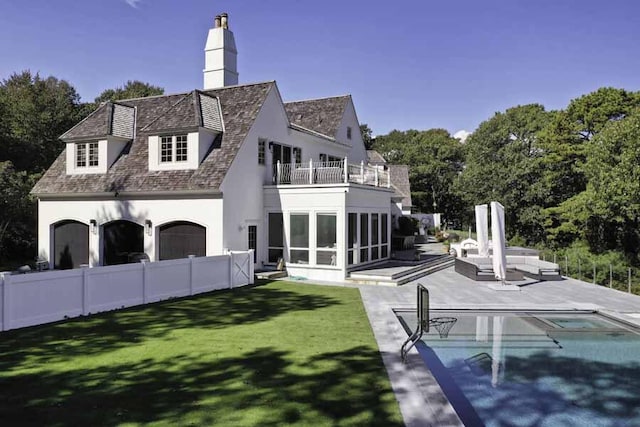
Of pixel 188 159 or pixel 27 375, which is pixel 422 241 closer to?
pixel 188 159

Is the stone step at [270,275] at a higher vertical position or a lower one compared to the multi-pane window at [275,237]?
lower

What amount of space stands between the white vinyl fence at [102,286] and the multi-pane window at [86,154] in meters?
9.65

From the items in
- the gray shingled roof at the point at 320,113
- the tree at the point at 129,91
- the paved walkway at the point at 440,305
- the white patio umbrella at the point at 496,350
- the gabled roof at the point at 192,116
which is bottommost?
the white patio umbrella at the point at 496,350

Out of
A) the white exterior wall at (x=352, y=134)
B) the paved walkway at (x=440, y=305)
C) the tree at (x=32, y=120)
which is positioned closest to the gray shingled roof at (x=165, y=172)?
the paved walkway at (x=440, y=305)

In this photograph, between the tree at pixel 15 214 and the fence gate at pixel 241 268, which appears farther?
the tree at pixel 15 214

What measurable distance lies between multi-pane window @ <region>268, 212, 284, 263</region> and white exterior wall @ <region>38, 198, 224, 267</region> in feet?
10.3

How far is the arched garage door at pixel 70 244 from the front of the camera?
71.3ft

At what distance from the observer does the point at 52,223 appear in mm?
22297

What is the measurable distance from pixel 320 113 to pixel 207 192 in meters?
12.8

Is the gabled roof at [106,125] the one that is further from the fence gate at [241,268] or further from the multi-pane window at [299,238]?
the fence gate at [241,268]

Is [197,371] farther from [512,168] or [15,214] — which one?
A: [512,168]

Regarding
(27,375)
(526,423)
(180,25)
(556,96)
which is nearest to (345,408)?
(526,423)

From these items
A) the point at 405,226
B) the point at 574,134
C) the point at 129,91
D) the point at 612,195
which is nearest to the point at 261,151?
the point at 405,226

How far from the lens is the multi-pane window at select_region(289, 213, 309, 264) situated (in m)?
20.1
